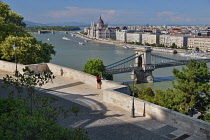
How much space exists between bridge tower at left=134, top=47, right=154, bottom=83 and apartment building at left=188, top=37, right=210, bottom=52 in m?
39.6

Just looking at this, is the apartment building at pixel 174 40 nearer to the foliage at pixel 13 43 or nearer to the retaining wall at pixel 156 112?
the foliage at pixel 13 43

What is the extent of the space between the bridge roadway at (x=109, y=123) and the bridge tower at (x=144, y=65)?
3077cm

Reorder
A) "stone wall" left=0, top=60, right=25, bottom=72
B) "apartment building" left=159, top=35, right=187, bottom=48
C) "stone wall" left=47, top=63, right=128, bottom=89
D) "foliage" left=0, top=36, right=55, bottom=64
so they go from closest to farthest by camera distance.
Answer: "stone wall" left=47, top=63, right=128, bottom=89 → "stone wall" left=0, top=60, right=25, bottom=72 → "foliage" left=0, top=36, right=55, bottom=64 → "apartment building" left=159, top=35, right=187, bottom=48

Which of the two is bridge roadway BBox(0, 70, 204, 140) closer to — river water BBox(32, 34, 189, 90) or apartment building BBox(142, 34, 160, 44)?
river water BBox(32, 34, 189, 90)

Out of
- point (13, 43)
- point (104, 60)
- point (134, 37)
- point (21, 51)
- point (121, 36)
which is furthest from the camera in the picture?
point (121, 36)

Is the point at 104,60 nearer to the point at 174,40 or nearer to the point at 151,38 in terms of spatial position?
the point at 174,40

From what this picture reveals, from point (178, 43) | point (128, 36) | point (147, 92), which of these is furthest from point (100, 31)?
point (147, 92)

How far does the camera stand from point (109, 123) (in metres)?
5.30

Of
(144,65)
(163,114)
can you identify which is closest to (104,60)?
(144,65)

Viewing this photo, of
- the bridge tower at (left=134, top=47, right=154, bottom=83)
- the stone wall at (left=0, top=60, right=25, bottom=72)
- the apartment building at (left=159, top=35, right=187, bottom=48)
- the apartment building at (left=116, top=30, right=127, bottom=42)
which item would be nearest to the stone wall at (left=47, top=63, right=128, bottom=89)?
the stone wall at (left=0, top=60, right=25, bottom=72)

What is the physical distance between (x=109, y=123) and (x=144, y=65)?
3461 cm

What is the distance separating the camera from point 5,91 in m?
7.09

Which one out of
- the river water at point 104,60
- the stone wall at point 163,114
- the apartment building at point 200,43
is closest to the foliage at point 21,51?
the stone wall at point 163,114

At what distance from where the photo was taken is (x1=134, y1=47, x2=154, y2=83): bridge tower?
126 ft
